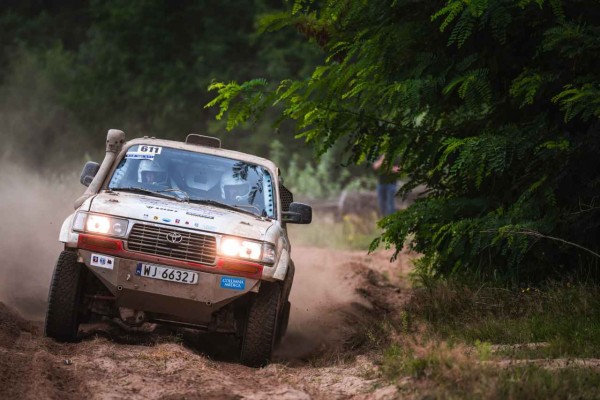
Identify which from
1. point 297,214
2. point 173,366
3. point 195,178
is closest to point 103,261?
point 173,366

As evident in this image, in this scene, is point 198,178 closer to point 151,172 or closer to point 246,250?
point 151,172

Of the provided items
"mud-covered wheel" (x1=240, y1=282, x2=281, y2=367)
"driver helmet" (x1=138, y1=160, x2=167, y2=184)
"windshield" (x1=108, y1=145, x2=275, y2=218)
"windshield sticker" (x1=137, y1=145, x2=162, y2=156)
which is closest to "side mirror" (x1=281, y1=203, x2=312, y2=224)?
"windshield" (x1=108, y1=145, x2=275, y2=218)

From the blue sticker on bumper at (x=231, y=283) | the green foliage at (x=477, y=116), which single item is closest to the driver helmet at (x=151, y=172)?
the green foliage at (x=477, y=116)

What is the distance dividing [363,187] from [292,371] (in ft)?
85.4

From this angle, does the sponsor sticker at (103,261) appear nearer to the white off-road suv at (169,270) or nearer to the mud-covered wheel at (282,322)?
the white off-road suv at (169,270)

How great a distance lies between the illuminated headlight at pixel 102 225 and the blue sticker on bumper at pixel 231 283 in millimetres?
899

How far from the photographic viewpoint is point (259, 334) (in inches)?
345

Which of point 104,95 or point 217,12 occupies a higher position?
point 217,12

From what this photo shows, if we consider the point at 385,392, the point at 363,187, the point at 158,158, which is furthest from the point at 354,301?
the point at 363,187

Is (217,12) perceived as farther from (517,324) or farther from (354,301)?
(517,324)

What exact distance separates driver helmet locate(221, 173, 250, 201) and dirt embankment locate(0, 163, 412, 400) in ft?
4.57

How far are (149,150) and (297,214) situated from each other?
155cm

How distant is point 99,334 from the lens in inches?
369

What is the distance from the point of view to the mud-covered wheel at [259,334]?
877 cm
